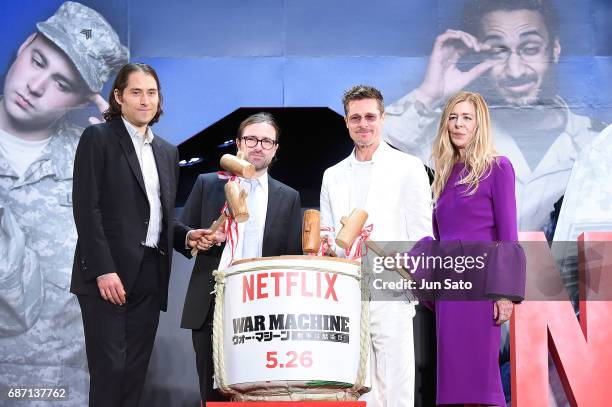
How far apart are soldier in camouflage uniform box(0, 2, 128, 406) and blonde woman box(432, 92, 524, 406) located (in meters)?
1.93

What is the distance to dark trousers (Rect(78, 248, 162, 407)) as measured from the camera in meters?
3.88

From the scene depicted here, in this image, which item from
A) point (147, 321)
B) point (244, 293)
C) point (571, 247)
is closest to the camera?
point (244, 293)

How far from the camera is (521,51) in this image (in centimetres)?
509

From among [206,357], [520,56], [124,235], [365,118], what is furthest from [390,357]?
[520,56]

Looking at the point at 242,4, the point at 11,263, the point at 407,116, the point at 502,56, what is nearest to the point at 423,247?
the point at 407,116

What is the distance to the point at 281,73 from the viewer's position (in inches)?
201

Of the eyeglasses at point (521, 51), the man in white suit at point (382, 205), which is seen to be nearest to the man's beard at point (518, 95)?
the eyeglasses at point (521, 51)

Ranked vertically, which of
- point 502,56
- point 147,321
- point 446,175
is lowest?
point 147,321

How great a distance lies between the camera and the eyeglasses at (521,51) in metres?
5.08

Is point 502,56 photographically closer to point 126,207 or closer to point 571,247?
point 571,247

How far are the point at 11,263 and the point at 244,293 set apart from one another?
2.11 metres

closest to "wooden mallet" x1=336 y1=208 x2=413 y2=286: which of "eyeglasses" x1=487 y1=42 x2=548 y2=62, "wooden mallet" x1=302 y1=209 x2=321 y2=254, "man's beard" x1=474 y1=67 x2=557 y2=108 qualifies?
"wooden mallet" x1=302 y1=209 x2=321 y2=254

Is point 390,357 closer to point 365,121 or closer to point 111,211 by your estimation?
point 365,121

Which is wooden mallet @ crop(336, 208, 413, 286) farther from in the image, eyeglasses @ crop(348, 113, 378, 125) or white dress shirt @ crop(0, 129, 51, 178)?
white dress shirt @ crop(0, 129, 51, 178)
